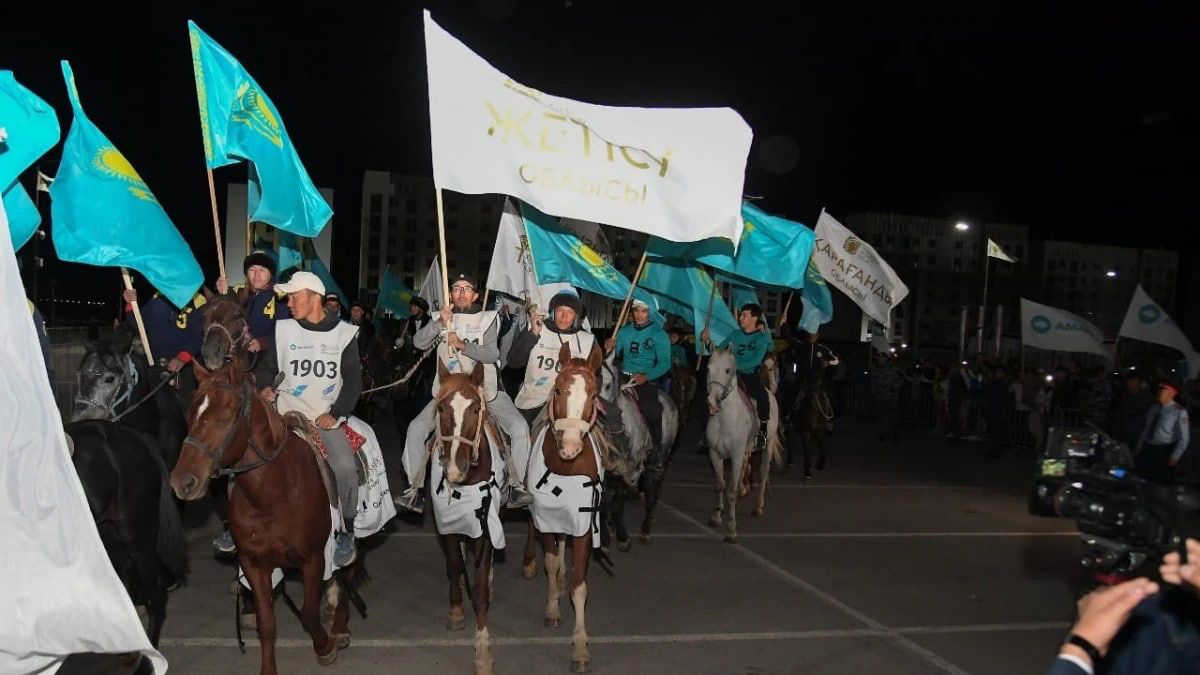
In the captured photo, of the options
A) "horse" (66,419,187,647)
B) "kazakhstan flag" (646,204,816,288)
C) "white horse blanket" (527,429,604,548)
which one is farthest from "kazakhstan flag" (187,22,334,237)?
"kazakhstan flag" (646,204,816,288)

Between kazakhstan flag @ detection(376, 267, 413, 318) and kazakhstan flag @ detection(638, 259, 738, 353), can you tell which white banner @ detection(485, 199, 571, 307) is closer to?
kazakhstan flag @ detection(638, 259, 738, 353)

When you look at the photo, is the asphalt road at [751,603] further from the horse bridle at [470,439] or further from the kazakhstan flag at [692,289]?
the kazakhstan flag at [692,289]

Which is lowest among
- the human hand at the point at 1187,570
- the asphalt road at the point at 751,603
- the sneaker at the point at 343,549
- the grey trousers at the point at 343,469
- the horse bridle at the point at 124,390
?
the asphalt road at the point at 751,603

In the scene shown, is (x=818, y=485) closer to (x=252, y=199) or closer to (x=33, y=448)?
(x=252, y=199)

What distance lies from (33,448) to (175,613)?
4737 mm

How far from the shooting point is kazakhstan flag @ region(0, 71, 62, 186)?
5113 millimetres

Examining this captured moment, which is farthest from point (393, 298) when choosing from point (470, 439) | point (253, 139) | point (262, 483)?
point (262, 483)

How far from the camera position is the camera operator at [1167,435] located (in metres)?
11.3

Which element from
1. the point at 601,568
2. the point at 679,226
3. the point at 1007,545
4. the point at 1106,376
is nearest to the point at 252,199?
the point at 679,226

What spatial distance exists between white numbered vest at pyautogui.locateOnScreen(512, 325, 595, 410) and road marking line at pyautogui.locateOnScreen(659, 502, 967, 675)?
302cm

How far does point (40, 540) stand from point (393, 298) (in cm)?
1952

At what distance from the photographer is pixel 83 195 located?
7465 mm

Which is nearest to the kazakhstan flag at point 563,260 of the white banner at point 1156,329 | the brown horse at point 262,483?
the brown horse at point 262,483

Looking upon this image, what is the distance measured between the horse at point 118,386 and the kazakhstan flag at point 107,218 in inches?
25.2
